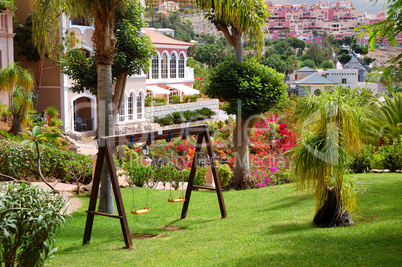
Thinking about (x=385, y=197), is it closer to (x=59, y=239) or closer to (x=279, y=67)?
(x=59, y=239)

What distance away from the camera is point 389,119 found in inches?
677

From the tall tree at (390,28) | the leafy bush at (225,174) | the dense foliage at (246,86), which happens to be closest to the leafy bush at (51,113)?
the leafy bush at (225,174)

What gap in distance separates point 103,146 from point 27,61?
20193 millimetres

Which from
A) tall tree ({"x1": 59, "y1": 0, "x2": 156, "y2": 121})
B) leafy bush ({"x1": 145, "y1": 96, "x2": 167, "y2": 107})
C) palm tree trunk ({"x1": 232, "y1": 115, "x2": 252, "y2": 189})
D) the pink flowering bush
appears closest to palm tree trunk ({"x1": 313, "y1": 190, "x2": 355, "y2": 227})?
the pink flowering bush

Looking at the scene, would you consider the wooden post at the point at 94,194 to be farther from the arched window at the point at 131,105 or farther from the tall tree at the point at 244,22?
the arched window at the point at 131,105

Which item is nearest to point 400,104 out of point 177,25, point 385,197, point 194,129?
point 385,197

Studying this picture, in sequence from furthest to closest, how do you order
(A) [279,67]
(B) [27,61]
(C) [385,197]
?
(A) [279,67] → (B) [27,61] → (C) [385,197]

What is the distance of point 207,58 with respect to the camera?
6234 centimetres

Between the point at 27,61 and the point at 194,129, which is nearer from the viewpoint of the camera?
the point at 194,129

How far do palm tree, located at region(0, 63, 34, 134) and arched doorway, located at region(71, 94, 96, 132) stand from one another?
6869mm

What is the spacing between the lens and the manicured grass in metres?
6.12

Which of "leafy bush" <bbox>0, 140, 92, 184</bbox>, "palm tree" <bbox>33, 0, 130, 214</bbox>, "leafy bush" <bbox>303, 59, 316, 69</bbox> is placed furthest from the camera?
"leafy bush" <bbox>303, 59, 316, 69</bbox>

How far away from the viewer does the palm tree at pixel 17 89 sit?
18.0 metres

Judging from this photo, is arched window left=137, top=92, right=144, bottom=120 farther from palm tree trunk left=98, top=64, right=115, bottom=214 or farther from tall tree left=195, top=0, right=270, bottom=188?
palm tree trunk left=98, top=64, right=115, bottom=214
